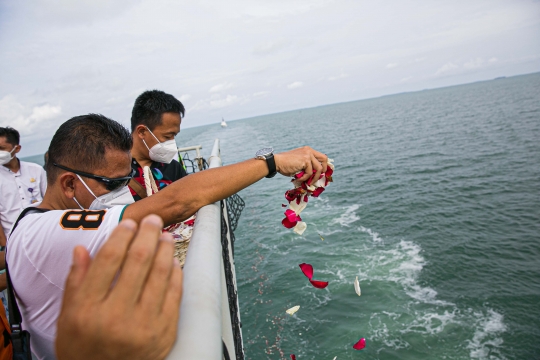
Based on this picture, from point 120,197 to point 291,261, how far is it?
28.7 ft

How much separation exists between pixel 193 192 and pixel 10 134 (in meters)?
4.74

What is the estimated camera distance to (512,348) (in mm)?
6781

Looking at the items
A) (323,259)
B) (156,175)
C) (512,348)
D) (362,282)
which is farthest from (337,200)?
(156,175)

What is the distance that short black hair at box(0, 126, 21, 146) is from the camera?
4733 mm

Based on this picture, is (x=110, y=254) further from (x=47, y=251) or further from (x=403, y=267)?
(x=403, y=267)

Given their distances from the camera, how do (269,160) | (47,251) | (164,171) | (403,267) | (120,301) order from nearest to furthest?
(120,301) < (47,251) < (269,160) < (164,171) < (403,267)

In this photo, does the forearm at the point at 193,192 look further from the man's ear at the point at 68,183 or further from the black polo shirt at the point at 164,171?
the black polo shirt at the point at 164,171

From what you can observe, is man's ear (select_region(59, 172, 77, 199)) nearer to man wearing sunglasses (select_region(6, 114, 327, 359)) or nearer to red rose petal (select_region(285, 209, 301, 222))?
man wearing sunglasses (select_region(6, 114, 327, 359))

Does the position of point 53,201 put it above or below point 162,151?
below

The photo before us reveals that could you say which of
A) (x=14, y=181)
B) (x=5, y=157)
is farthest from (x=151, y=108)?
(x=14, y=181)

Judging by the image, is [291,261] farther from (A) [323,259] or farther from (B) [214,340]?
(B) [214,340]

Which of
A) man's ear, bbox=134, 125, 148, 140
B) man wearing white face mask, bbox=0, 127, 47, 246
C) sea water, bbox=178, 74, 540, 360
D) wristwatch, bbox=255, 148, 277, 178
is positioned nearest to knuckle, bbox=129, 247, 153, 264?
wristwatch, bbox=255, 148, 277, 178

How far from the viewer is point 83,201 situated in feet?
6.12

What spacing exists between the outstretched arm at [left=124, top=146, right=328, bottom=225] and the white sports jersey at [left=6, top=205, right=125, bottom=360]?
7.6 inches
